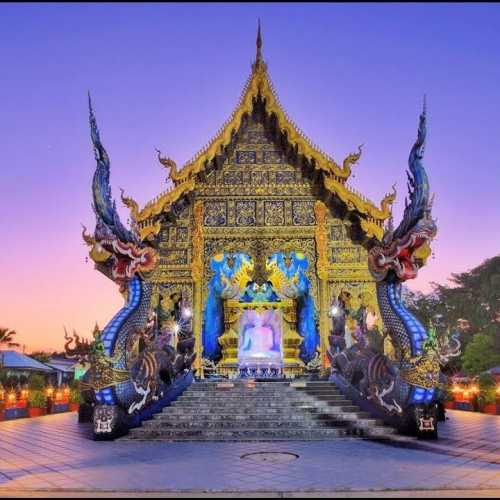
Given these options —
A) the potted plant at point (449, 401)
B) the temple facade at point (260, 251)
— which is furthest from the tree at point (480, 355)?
the temple facade at point (260, 251)

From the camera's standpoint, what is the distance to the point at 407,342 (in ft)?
29.3

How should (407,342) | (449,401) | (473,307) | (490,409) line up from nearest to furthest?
(407,342) → (490,409) → (449,401) → (473,307)

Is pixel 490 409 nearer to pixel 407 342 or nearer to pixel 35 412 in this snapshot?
pixel 407 342

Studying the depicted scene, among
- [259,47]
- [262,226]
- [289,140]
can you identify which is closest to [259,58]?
[259,47]

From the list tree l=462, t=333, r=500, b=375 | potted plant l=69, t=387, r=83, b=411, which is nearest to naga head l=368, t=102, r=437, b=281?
potted plant l=69, t=387, r=83, b=411

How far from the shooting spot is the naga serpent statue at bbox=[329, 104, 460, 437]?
27.9 feet

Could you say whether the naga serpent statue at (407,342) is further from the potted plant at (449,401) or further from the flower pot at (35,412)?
the flower pot at (35,412)

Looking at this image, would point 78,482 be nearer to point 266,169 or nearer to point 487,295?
point 266,169

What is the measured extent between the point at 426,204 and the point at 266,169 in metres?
6.87

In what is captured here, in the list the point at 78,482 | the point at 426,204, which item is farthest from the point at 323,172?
the point at 78,482

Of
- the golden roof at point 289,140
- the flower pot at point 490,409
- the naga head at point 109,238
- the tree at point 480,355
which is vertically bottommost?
the flower pot at point 490,409

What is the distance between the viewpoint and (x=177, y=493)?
4.89 meters

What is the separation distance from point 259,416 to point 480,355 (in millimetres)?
16895

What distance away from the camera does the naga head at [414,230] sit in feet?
29.4
